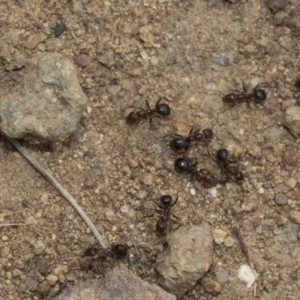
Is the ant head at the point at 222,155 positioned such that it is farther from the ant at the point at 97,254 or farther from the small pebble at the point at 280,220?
the ant at the point at 97,254

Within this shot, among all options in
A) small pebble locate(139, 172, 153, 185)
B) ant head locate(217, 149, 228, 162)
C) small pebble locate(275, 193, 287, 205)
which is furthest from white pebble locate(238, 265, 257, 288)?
small pebble locate(139, 172, 153, 185)

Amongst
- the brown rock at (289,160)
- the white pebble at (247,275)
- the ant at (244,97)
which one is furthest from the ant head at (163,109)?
the white pebble at (247,275)

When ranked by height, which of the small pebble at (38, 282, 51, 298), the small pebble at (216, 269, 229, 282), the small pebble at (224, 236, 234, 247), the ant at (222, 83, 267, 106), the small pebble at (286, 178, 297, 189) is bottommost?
the small pebble at (38, 282, 51, 298)

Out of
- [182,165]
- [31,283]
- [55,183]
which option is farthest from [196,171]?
[31,283]

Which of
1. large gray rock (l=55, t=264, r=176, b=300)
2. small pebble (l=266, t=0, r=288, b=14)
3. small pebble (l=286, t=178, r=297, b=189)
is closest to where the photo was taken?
large gray rock (l=55, t=264, r=176, b=300)

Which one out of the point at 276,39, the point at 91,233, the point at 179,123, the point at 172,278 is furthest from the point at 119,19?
the point at 172,278

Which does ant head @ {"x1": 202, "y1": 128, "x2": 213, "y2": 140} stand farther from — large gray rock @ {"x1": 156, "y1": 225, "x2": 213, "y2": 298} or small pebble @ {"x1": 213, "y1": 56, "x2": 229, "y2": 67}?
large gray rock @ {"x1": 156, "y1": 225, "x2": 213, "y2": 298}
